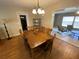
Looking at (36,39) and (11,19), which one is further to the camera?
(11,19)

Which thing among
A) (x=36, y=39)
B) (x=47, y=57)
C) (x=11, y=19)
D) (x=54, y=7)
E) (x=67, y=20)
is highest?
(x=54, y=7)

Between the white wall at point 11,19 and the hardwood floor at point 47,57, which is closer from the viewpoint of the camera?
the hardwood floor at point 47,57

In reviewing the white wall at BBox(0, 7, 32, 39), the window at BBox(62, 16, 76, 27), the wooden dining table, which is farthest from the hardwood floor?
the window at BBox(62, 16, 76, 27)

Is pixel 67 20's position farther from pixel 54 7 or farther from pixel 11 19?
pixel 11 19

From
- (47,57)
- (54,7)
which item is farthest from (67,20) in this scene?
(47,57)

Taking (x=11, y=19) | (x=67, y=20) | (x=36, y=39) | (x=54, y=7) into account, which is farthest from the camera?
(x=67, y=20)

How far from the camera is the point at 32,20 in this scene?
531 centimetres

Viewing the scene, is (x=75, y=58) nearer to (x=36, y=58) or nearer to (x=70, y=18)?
(x=36, y=58)

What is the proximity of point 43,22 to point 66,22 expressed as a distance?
5123 millimetres

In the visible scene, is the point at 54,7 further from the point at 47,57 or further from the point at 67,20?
the point at 67,20

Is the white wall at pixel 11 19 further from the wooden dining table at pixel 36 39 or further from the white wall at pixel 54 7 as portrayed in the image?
the wooden dining table at pixel 36 39

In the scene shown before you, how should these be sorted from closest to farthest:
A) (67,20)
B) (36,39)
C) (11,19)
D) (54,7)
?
(36,39) → (54,7) → (11,19) → (67,20)

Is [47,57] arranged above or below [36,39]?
below

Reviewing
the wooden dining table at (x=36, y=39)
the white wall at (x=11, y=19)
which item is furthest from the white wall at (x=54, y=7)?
the wooden dining table at (x=36, y=39)
